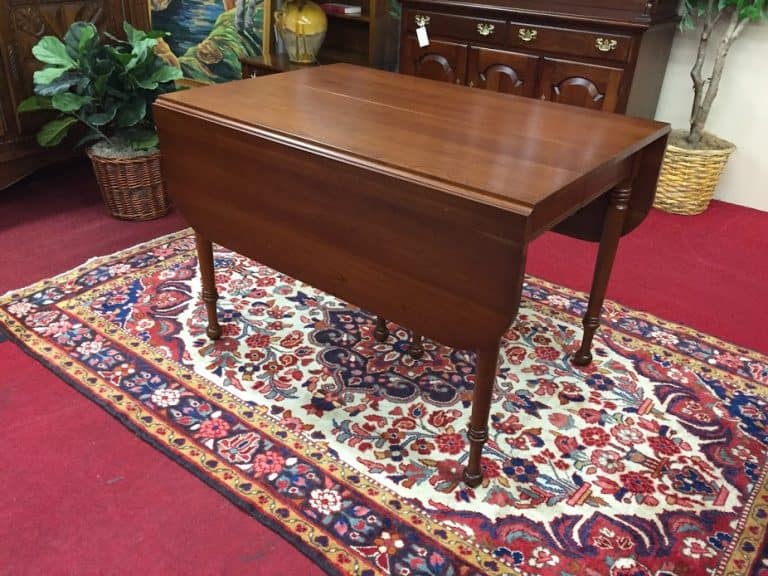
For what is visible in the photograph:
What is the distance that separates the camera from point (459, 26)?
3.05 m

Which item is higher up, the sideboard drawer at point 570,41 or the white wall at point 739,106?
the sideboard drawer at point 570,41

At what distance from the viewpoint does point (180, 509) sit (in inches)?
56.9

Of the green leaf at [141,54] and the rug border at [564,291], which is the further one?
the green leaf at [141,54]

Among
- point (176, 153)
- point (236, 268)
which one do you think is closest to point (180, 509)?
point (176, 153)

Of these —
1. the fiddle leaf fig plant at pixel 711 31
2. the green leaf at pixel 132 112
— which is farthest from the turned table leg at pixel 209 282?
the fiddle leaf fig plant at pixel 711 31

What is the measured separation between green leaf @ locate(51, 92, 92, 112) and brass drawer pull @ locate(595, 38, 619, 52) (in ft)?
6.78

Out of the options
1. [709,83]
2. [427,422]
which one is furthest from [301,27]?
[427,422]

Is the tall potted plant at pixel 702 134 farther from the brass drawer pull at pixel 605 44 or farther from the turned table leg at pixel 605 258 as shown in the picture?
the turned table leg at pixel 605 258

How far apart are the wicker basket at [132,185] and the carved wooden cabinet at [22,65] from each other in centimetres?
42

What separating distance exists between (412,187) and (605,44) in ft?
6.04

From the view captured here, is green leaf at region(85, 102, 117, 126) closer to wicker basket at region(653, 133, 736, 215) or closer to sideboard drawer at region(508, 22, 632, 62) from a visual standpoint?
sideboard drawer at region(508, 22, 632, 62)

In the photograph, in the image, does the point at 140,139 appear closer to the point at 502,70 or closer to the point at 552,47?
the point at 502,70

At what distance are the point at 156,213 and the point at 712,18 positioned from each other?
261 centimetres

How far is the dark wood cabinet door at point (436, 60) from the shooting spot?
311 centimetres
